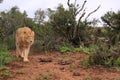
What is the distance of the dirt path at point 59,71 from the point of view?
362 inches

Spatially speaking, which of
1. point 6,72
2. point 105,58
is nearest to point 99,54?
point 105,58

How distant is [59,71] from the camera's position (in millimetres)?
9773

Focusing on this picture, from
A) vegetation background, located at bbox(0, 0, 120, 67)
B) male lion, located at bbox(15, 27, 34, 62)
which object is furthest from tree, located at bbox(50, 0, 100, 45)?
male lion, located at bbox(15, 27, 34, 62)

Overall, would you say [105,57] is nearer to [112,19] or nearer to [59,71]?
[59,71]

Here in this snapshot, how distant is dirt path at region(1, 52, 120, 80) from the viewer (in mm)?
9195

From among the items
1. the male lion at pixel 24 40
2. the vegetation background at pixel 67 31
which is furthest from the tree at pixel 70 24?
the male lion at pixel 24 40

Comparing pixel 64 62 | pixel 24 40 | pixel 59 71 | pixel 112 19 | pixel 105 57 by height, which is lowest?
pixel 59 71

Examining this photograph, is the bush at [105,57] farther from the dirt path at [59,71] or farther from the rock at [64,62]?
the rock at [64,62]

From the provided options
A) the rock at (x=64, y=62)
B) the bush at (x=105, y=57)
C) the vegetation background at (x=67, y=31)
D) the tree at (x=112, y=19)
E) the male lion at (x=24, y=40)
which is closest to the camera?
the bush at (x=105, y=57)

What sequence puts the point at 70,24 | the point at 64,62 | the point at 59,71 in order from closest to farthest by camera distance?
the point at 59,71 < the point at 64,62 < the point at 70,24

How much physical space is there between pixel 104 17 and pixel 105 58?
Result: 7.60 meters

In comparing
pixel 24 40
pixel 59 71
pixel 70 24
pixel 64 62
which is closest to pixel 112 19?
pixel 70 24

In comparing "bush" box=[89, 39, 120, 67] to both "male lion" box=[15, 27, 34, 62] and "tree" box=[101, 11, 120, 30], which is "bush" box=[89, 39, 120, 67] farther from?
"tree" box=[101, 11, 120, 30]

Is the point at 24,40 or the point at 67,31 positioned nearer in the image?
the point at 24,40
